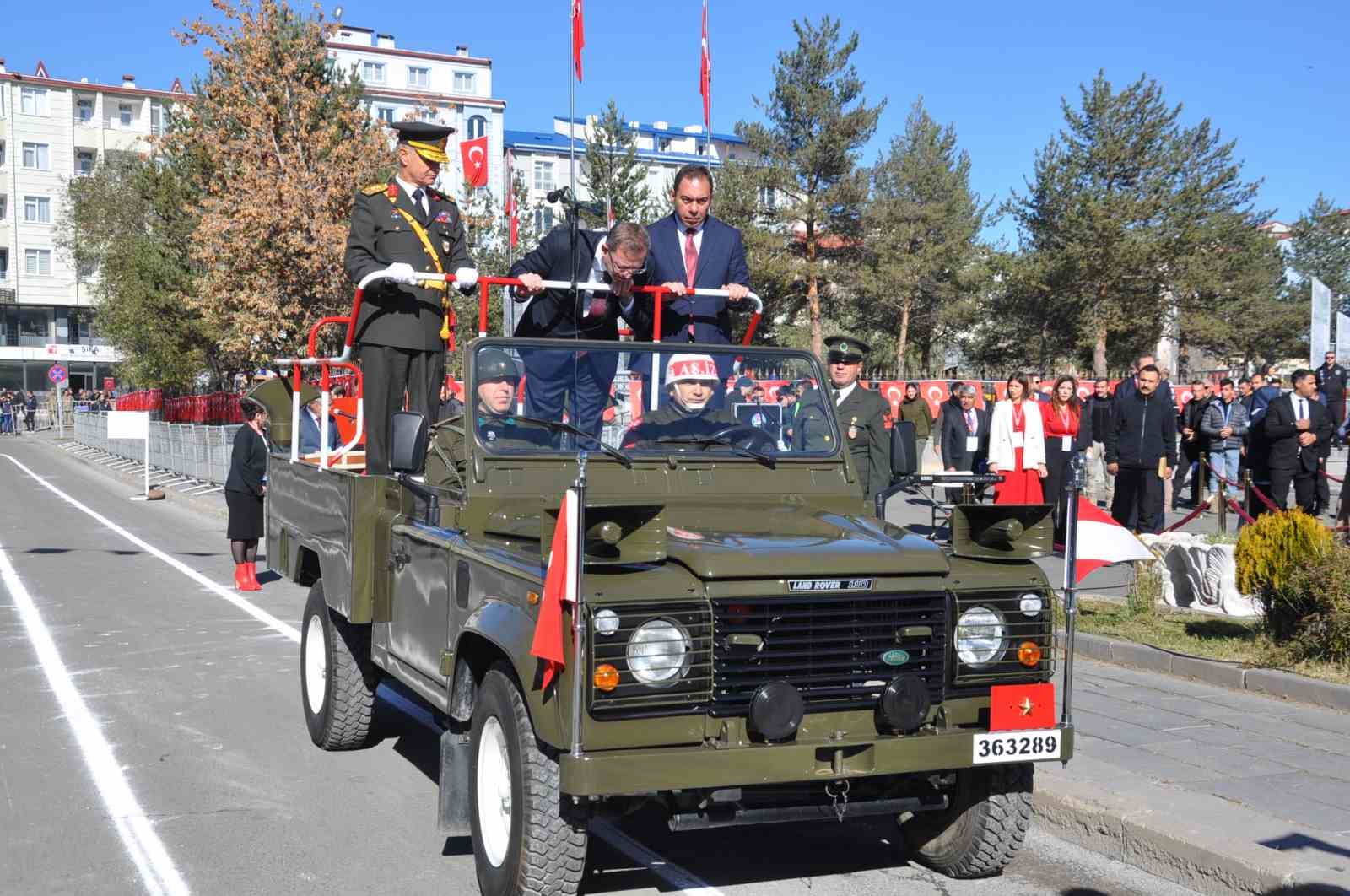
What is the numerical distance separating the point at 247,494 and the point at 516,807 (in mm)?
11096

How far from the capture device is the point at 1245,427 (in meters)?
19.2

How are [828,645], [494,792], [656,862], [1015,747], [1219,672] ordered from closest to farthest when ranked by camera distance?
[828,645], [1015,747], [494,792], [656,862], [1219,672]

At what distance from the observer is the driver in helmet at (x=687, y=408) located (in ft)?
19.1

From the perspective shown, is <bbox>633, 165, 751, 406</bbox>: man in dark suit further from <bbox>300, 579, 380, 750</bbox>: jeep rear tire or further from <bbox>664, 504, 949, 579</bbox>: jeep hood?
<bbox>300, 579, 380, 750</bbox>: jeep rear tire

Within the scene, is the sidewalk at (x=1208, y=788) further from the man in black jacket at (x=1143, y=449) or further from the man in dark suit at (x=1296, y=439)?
the man in dark suit at (x=1296, y=439)

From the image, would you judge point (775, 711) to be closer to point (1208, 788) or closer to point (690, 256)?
point (1208, 788)

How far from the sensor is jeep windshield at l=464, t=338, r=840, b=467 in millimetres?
5723

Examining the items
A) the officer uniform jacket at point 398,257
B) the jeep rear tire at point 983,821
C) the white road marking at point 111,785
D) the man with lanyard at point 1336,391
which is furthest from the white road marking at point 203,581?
the man with lanyard at point 1336,391

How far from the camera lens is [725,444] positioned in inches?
230

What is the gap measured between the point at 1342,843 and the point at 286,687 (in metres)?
6.63

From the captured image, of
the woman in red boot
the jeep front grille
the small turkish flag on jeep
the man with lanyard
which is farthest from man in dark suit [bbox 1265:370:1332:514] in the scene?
the jeep front grille

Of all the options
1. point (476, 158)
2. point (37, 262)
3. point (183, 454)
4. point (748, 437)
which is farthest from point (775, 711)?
point (37, 262)

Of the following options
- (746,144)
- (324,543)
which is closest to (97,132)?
(746,144)

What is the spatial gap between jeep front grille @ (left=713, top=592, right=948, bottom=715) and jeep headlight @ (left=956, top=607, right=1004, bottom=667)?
79 mm
